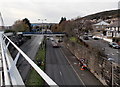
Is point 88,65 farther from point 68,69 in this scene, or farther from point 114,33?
point 114,33

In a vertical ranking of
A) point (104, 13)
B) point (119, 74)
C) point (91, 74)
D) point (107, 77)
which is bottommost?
point (91, 74)

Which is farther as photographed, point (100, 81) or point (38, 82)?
point (100, 81)

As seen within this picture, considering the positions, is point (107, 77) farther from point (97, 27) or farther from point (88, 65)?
point (97, 27)

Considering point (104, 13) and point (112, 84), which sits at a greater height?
point (104, 13)

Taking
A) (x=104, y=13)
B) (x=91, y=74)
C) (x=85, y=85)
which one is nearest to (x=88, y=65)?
(x=91, y=74)

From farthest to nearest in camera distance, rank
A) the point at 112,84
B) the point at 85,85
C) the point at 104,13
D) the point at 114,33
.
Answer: the point at 104,13
the point at 114,33
the point at 85,85
the point at 112,84

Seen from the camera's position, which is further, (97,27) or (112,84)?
(97,27)

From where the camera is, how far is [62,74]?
23.3ft

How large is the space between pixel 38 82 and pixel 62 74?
2.13 m

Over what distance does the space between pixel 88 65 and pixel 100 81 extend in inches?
68.4

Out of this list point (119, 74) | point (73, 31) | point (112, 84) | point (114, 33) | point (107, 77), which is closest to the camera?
point (119, 74)

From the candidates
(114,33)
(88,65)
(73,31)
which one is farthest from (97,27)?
(88,65)

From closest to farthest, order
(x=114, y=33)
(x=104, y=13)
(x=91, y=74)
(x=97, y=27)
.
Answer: (x=91, y=74) → (x=114, y=33) → (x=97, y=27) → (x=104, y=13)

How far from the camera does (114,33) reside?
19.6 metres
